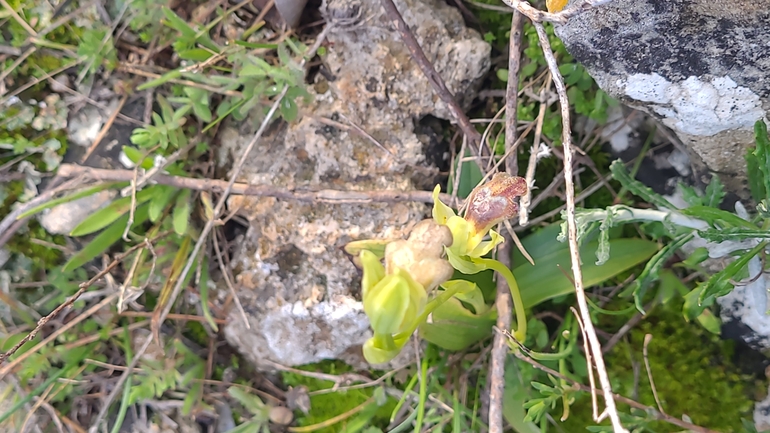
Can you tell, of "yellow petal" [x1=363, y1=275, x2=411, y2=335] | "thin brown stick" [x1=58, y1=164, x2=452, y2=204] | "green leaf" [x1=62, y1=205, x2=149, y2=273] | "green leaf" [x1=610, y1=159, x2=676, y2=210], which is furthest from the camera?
"green leaf" [x1=62, y1=205, x2=149, y2=273]

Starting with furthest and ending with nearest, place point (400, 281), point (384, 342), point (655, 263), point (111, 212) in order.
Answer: point (111, 212), point (655, 263), point (384, 342), point (400, 281)

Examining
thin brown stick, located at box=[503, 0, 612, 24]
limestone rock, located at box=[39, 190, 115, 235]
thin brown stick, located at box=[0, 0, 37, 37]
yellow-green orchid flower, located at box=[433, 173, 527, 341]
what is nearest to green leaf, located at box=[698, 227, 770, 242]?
yellow-green orchid flower, located at box=[433, 173, 527, 341]

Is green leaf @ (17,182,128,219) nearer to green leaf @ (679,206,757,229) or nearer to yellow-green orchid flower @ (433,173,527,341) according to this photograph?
yellow-green orchid flower @ (433,173,527,341)

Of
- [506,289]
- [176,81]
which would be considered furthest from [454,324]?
[176,81]

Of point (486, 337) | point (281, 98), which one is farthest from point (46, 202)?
point (486, 337)

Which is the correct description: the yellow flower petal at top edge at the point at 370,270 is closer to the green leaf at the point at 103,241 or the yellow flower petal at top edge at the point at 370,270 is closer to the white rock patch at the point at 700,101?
the white rock patch at the point at 700,101

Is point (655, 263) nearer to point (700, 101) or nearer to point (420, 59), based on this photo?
point (700, 101)
